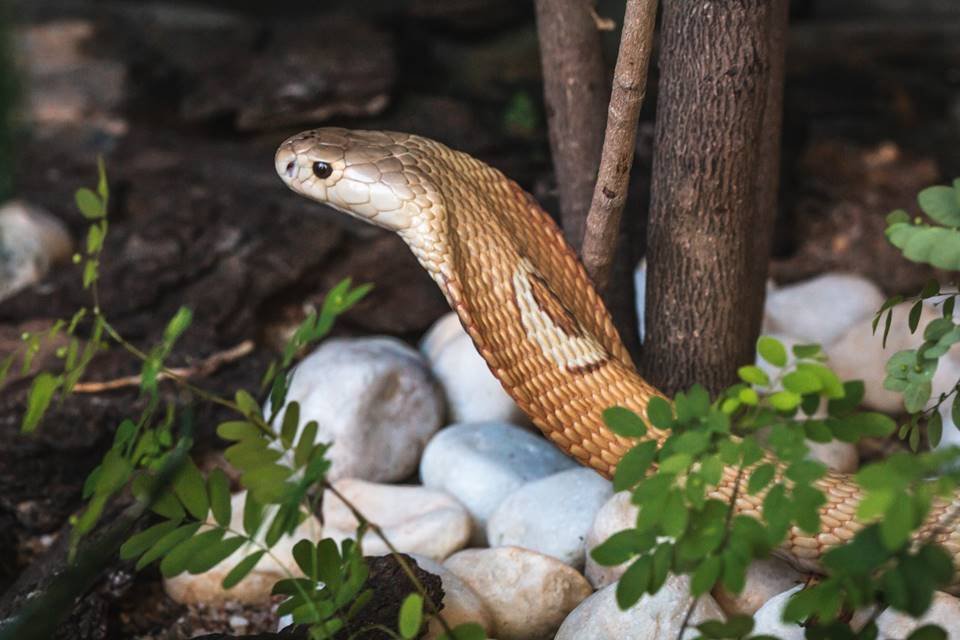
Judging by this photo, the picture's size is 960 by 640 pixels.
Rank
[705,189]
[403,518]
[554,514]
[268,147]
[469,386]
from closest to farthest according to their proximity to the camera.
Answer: [705,189]
[554,514]
[403,518]
[469,386]
[268,147]

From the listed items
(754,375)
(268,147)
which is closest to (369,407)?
(754,375)

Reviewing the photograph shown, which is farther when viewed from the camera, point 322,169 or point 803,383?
point 322,169

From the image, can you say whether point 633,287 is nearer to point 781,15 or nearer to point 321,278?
point 781,15

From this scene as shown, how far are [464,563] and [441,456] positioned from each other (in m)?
0.39

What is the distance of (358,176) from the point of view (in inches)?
61.1

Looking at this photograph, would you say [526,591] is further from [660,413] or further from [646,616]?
[660,413]

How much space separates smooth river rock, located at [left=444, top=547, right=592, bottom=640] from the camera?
66.8 inches

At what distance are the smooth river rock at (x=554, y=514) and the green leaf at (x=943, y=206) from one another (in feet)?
2.41

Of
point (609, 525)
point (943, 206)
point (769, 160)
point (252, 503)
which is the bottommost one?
point (609, 525)

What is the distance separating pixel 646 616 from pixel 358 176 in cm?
73

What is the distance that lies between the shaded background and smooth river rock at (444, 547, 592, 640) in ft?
1.40

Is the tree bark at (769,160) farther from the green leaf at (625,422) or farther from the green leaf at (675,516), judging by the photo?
the green leaf at (675,516)

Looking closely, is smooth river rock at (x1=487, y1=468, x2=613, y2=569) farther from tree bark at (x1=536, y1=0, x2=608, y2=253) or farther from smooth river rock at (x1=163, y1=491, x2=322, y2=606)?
tree bark at (x1=536, y1=0, x2=608, y2=253)

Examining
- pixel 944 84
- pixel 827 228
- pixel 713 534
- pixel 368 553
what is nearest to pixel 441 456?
pixel 368 553
